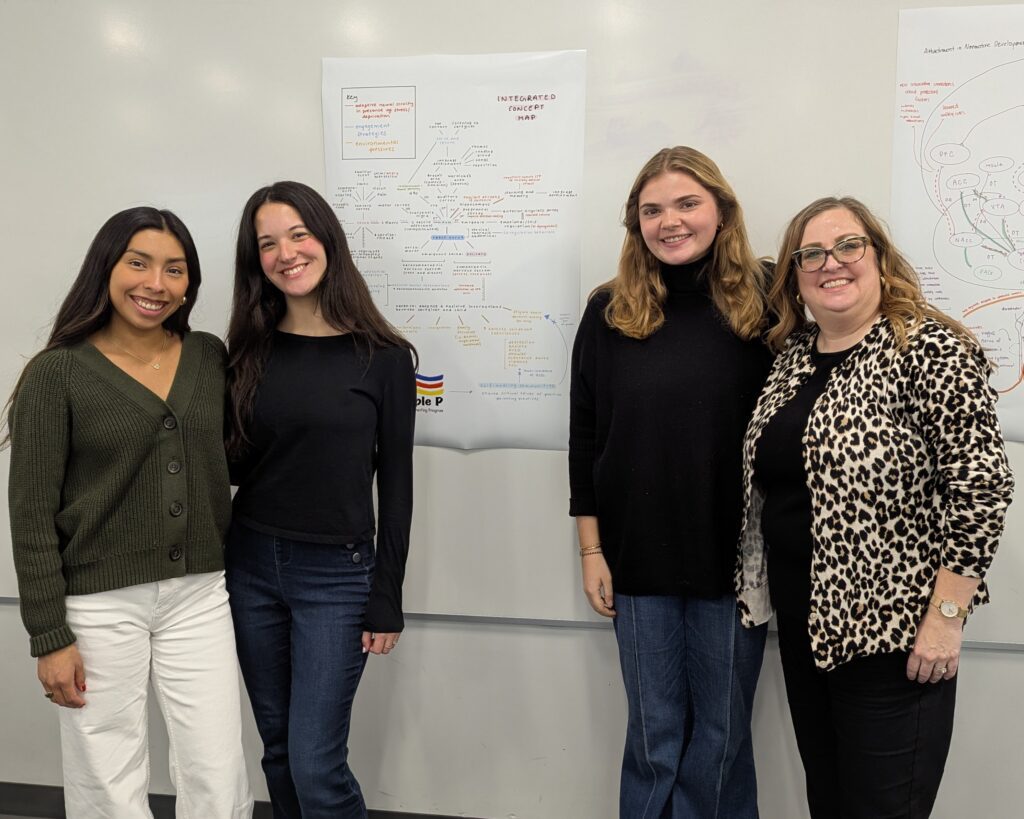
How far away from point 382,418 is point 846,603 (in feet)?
2.96

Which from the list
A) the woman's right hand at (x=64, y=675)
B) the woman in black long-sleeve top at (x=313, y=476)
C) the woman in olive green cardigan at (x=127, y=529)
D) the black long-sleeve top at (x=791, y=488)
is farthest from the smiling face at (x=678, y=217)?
the woman's right hand at (x=64, y=675)

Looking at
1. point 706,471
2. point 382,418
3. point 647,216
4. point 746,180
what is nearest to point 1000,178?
point 746,180

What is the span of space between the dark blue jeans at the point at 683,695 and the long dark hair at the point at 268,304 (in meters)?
0.79

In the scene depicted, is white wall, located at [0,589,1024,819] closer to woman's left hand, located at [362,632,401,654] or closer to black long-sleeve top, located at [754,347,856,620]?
woman's left hand, located at [362,632,401,654]

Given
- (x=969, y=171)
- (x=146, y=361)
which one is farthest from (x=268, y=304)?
(x=969, y=171)

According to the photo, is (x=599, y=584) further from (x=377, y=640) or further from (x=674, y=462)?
(x=377, y=640)

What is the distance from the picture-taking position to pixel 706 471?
137 centimetres

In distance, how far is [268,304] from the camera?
1479 mm

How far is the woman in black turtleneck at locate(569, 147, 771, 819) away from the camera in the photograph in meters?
1.38

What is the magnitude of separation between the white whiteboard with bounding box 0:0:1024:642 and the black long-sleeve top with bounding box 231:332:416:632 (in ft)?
1.40

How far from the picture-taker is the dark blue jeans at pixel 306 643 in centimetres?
140

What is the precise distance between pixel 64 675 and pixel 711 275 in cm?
139

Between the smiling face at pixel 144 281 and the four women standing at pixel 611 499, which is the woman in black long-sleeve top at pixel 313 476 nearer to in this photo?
the four women standing at pixel 611 499

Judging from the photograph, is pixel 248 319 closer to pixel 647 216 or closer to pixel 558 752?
pixel 647 216
